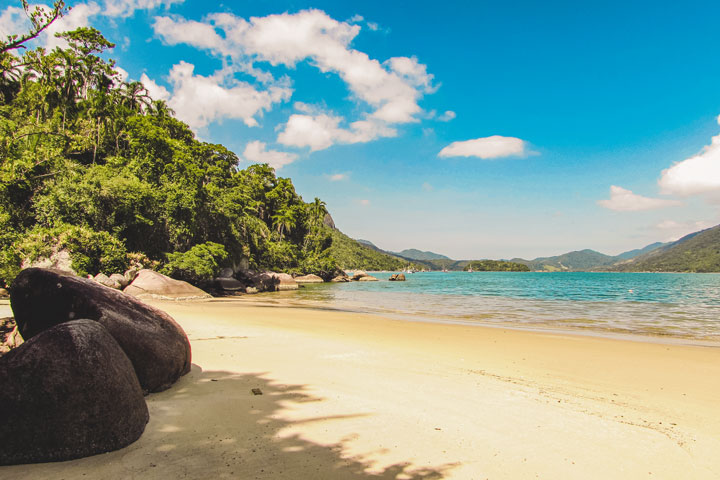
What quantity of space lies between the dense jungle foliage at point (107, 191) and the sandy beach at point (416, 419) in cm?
456

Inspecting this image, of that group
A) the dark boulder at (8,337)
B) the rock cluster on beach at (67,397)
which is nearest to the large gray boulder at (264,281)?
the dark boulder at (8,337)

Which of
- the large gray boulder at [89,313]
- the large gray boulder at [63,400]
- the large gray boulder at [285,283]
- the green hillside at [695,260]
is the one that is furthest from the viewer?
the green hillside at [695,260]

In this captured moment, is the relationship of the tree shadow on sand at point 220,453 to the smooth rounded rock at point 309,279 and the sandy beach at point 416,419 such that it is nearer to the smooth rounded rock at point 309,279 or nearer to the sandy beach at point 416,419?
the sandy beach at point 416,419

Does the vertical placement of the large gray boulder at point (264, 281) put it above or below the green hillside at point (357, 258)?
below

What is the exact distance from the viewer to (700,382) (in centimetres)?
698

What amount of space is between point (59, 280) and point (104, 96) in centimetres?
3711

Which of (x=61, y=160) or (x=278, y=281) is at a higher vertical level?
(x=61, y=160)

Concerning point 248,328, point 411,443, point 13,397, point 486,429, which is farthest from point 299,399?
point 248,328

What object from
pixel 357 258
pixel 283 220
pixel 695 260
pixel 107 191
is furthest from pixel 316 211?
pixel 695 260

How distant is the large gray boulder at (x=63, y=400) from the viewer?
2854mm

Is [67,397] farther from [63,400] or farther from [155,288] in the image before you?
[155,288]

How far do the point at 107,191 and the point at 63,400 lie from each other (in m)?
23.0

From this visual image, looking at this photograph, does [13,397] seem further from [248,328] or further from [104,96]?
[104,96]

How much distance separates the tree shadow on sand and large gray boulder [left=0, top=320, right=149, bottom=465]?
123 mm
